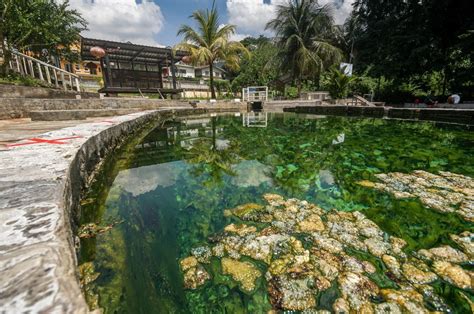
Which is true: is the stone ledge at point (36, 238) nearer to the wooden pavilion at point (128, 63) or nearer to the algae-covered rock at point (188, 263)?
the algae-covered rock at point (188, 263)

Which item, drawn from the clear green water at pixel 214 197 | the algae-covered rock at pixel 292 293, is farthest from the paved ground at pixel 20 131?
the algae-covered rock at pixel 292 293

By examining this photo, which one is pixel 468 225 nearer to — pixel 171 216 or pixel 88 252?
pixel 171 216

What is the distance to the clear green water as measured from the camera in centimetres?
122

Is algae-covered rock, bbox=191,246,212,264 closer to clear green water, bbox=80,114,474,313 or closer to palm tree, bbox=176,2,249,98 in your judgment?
clear green water, bbox=80,114,474,313

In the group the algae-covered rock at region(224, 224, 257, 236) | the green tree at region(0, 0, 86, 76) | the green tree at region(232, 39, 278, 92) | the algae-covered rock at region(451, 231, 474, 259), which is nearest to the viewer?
the algae-covered rock at region(451, 231, 474, 259)

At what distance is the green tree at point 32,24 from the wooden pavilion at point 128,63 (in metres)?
1.25

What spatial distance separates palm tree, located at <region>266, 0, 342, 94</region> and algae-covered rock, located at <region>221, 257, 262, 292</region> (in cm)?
1654

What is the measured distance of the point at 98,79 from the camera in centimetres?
2272

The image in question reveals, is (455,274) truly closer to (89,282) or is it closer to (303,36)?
(89,282)

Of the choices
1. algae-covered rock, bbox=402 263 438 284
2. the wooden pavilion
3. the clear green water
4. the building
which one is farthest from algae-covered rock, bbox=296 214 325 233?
the building

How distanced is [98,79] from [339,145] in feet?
84.5

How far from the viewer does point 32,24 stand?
8.38 meters

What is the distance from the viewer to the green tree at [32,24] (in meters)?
7.17

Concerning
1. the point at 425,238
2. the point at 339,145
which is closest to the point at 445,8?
the point at 339,145
